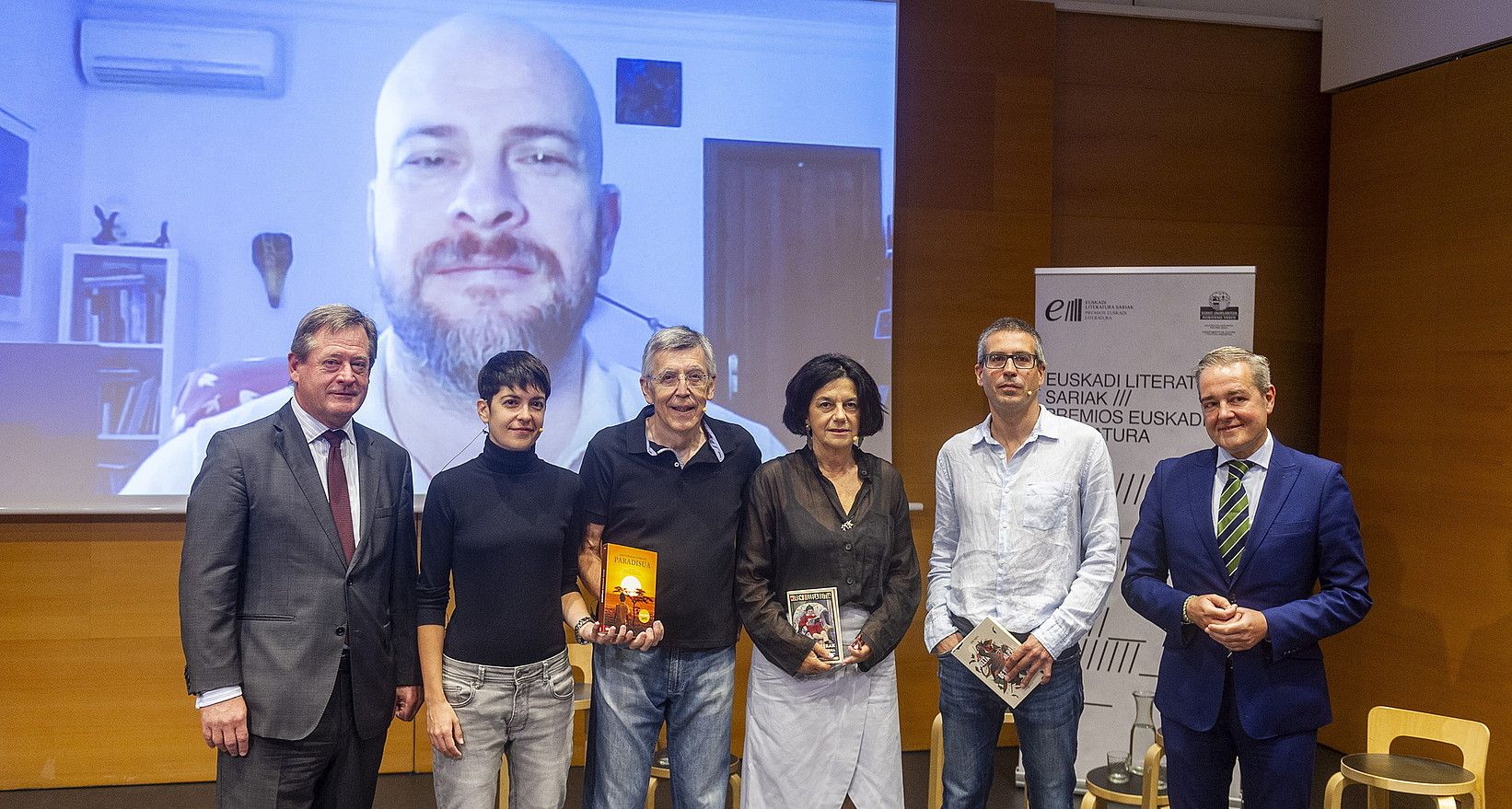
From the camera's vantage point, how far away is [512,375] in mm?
2439

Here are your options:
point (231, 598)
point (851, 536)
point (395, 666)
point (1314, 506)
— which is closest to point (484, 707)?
point (395, 666)

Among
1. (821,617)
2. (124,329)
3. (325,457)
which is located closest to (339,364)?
(325,457)

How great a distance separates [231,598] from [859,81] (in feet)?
11.3

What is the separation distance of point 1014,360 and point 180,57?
3.46 meters

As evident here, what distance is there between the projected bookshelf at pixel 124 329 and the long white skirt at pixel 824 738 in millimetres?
2924

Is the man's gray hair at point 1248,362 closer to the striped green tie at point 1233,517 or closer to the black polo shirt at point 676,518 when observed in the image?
the striped green tie at point 1233,517

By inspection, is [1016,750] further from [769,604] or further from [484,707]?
[484,707]

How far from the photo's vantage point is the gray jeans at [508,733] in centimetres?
234

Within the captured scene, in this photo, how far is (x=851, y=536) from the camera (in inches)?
99.7

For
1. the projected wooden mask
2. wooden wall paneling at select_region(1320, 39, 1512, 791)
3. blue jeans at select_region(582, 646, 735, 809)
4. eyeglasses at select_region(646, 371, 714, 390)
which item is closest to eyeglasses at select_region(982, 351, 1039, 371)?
eyeglasses at select_region(646, 371, 714, 390)

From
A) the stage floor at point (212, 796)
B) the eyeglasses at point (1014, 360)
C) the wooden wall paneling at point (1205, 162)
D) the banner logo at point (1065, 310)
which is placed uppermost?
the wooden wall paneling at point (1205, 162)

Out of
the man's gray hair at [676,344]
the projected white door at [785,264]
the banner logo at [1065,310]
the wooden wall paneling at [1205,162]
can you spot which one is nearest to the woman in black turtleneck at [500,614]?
the man's gray hair at [676,344]

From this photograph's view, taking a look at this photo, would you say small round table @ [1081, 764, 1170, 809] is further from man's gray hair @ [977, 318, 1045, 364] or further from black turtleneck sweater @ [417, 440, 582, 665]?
black turtleneck sweater @ [417, 440, 582, 665]

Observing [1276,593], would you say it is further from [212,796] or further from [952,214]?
[212,796]
